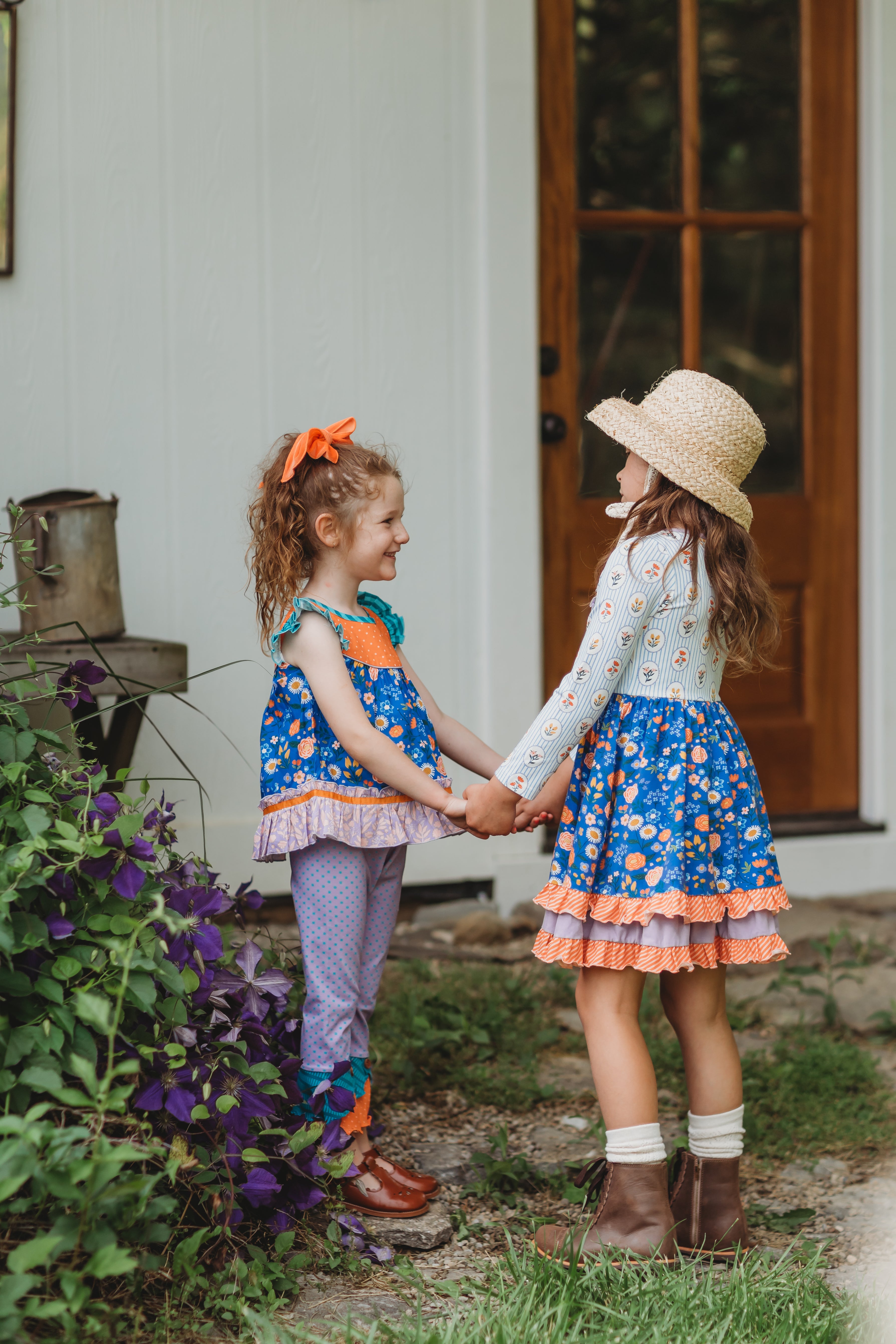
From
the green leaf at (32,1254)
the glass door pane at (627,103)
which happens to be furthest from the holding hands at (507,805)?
the glass door pane at (627,103)

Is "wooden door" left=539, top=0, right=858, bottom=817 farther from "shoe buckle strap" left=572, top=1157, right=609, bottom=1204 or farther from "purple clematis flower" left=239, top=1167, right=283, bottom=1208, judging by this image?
"purple clematis flower" left=239, top=1167, right=283, bottom=1208

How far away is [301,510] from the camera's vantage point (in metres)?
1.99

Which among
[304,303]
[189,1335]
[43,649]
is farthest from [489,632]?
[189,1335]

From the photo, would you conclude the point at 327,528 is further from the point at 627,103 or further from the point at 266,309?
the point at 627,103

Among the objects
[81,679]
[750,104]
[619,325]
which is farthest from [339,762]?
[750,104]

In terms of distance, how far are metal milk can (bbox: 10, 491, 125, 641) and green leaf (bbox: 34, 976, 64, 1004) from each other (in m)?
1.34

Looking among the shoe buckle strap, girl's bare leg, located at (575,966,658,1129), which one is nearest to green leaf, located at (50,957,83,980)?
girl's bare leg, located at (575,966,658,1129)

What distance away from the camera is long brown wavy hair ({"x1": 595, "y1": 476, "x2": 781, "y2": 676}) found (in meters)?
1.86

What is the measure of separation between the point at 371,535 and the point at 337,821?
438mm

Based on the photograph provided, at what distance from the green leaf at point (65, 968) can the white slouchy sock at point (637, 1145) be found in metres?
0.77

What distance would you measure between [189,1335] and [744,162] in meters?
3.43

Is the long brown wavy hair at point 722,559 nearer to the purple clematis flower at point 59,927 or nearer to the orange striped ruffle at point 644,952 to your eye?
the orange striped ruffle at point 644,952

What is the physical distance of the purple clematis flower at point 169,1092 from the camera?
1562 mm

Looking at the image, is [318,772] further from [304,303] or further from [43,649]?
[304,303]
